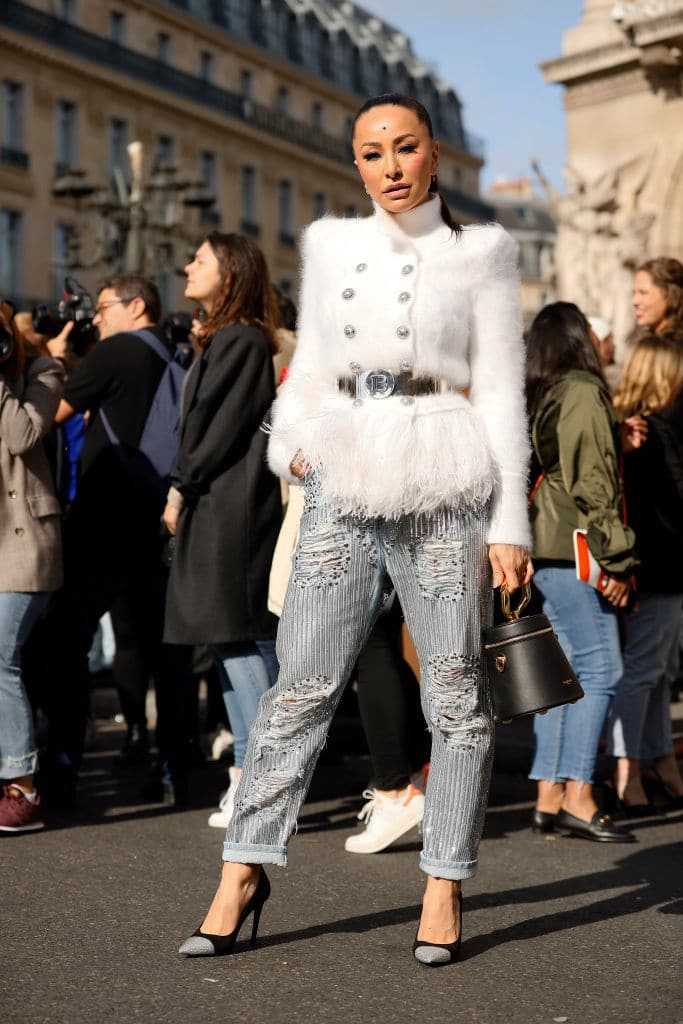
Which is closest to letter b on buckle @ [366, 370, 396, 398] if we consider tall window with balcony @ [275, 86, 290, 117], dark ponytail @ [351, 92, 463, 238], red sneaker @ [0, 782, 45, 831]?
dark ponytail @ [351, 92, 463, 238]

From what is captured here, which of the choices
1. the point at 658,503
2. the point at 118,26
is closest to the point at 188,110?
the point at 118,26

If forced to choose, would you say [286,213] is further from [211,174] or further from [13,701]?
[13,701]

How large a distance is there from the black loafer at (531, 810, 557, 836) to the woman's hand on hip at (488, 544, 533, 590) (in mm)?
2112

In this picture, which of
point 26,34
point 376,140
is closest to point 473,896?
point 376,140

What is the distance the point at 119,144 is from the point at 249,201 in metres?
7.67

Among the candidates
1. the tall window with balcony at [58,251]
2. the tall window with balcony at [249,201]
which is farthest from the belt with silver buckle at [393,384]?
the tall window with balcony at [249,201]

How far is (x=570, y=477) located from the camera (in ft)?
19.5

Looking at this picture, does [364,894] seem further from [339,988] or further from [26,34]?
[26,34]

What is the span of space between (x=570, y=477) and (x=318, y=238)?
6.65 ft

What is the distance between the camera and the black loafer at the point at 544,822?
594 centimetres

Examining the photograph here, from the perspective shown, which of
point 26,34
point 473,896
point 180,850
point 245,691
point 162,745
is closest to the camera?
point 473,896

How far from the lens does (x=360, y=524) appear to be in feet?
13.2

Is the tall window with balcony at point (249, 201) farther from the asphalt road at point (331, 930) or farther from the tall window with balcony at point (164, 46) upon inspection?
the asphalt road at point (331, 930)

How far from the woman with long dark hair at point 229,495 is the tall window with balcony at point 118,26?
4900 centimetres
